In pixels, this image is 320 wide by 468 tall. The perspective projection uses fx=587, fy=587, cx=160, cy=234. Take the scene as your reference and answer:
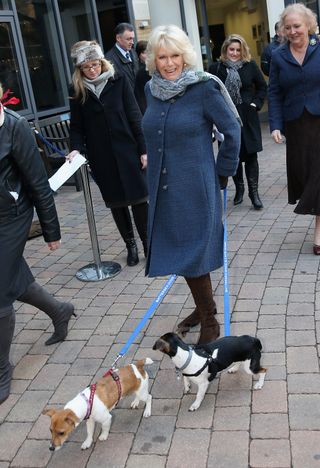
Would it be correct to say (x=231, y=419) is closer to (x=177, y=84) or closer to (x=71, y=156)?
→ (x=177, y=84)

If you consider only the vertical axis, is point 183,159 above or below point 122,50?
below

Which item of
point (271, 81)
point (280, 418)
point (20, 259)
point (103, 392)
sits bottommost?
point (280, 418)

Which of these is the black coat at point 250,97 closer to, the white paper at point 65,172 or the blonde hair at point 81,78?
the blonde hair at point 81,78

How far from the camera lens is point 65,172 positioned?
449cm

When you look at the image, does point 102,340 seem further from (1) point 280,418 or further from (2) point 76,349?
(1) point 280,418

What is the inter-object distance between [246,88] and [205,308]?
3.41 metres

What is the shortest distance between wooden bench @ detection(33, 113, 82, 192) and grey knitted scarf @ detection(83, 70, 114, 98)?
12.2 feet

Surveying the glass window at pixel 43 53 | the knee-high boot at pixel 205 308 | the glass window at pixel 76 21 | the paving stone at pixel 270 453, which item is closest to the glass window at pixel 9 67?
the glass window at pixel 43 53

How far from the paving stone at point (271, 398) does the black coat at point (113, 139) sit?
2.32 m

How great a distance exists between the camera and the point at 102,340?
3.99m

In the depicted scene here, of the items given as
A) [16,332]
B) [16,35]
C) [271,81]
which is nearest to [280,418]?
[16,332]

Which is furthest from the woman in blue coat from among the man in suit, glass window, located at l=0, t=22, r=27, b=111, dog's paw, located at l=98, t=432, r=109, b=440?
glass window, located at l=0, t=22, r=27, b=111

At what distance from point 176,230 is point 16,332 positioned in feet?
5.26

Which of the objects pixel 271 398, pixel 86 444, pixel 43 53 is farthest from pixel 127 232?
pixel 43 53
